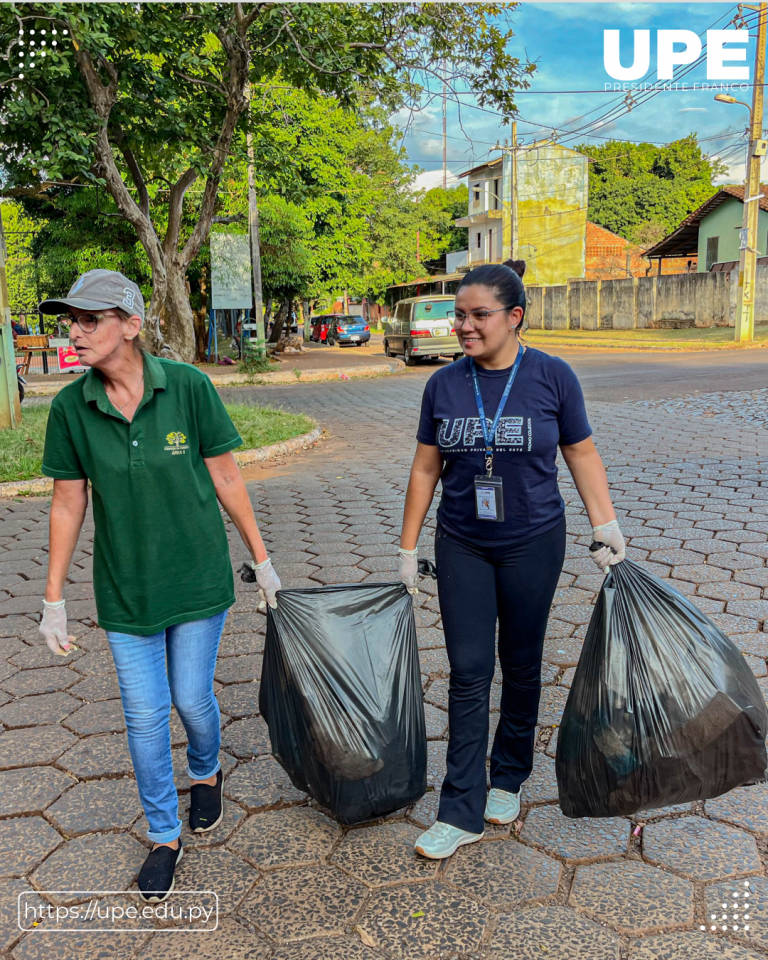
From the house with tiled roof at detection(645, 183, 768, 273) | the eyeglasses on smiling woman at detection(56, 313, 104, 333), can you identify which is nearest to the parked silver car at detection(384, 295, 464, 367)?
the house with tiled roof at detection(645, 183, 768, 273)

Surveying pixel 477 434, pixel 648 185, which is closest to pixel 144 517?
pixel 477 434

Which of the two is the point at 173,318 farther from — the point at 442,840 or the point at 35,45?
the point at 442,840

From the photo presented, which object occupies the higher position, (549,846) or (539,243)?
(539,243)

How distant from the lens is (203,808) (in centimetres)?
274

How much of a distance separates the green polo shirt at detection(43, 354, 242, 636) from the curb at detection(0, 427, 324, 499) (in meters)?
4.87

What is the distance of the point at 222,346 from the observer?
3047 cm

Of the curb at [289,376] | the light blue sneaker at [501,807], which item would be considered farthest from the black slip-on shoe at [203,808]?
the curb at [289,376]

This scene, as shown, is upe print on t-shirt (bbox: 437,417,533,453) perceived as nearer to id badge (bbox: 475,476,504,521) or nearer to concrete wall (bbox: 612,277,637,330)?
id badge (bbox: 475,476,504,521)

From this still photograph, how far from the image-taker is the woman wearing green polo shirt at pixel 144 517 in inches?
93.8

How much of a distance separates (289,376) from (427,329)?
4.41 metres

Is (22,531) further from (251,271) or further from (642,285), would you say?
(642,285)

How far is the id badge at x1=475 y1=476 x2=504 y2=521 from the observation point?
8.11 ft

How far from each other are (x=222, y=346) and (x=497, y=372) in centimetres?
2895

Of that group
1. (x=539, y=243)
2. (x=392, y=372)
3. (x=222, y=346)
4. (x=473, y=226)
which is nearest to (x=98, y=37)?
(x=392, y=372)
